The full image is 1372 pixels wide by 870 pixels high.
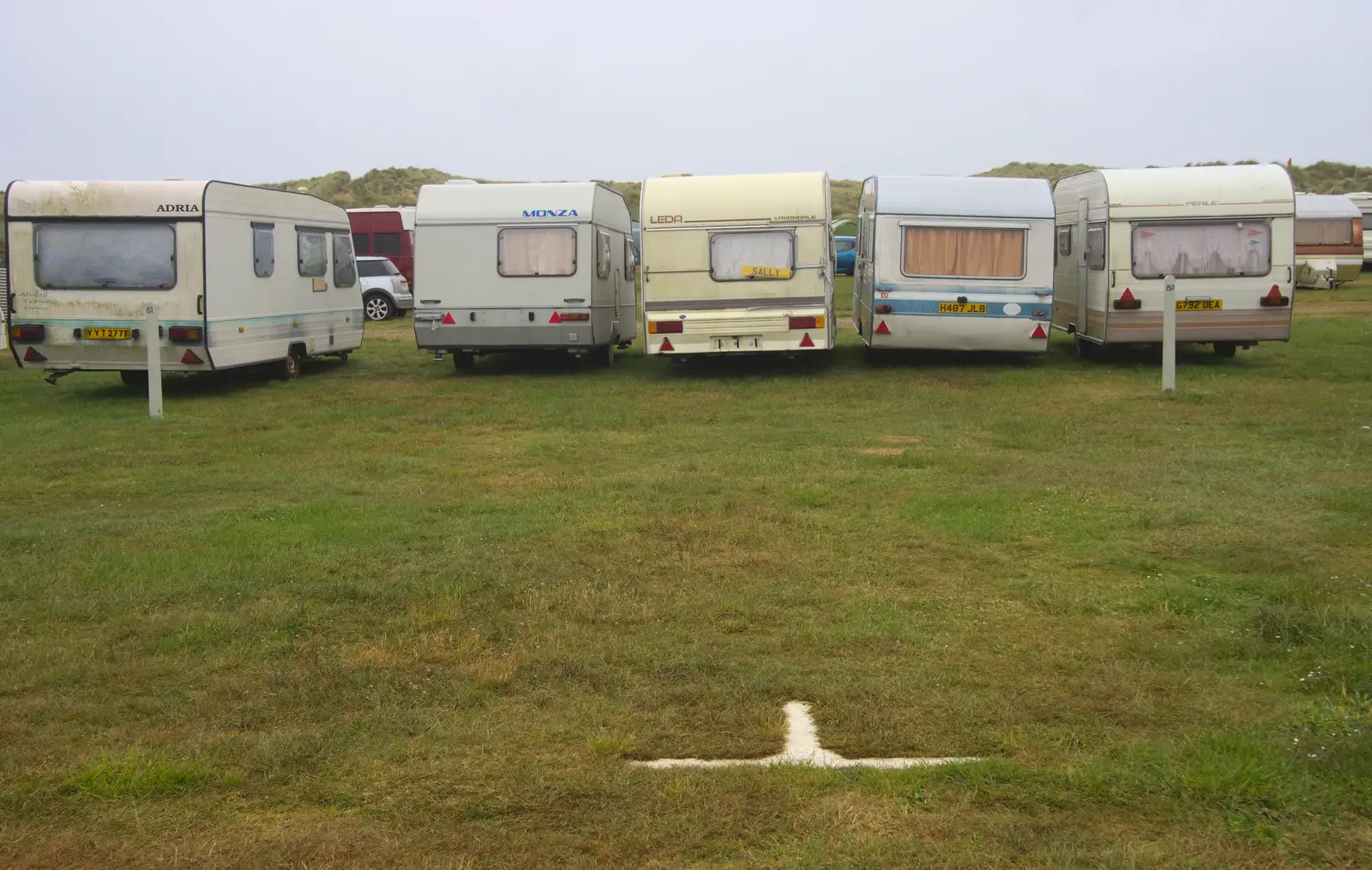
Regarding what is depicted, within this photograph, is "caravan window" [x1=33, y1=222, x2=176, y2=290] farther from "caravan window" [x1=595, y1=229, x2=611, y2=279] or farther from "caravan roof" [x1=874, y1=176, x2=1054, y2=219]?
"caravan roof" [x1=874, y1=176, x2=1054, y2=219]

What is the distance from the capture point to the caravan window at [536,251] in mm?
16562

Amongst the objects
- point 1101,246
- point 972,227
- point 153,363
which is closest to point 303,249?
point 153,363

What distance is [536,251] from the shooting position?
1655 centimetres

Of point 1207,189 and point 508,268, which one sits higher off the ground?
point 1207,189

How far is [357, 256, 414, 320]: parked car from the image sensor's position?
2869 centimetres

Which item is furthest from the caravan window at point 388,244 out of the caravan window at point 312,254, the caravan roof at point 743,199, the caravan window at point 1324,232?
the caravan window at point 1324,232

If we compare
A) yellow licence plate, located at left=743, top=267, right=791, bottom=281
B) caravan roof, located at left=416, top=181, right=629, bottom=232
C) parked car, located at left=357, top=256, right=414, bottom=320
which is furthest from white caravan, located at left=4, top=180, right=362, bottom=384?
parked car, located at left=357, top=256, right=414, bottom=320

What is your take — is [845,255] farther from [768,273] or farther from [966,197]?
[768,273]

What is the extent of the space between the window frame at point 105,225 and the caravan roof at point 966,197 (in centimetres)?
849

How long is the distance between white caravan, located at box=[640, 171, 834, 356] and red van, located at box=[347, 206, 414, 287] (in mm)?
16437

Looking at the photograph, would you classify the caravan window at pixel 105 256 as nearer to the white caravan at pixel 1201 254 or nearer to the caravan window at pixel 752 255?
the caravan window at pixel 752 255

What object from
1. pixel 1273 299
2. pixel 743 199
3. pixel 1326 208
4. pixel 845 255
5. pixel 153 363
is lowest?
pixel 153 363

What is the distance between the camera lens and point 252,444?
11.5m

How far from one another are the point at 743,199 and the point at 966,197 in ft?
9.61
